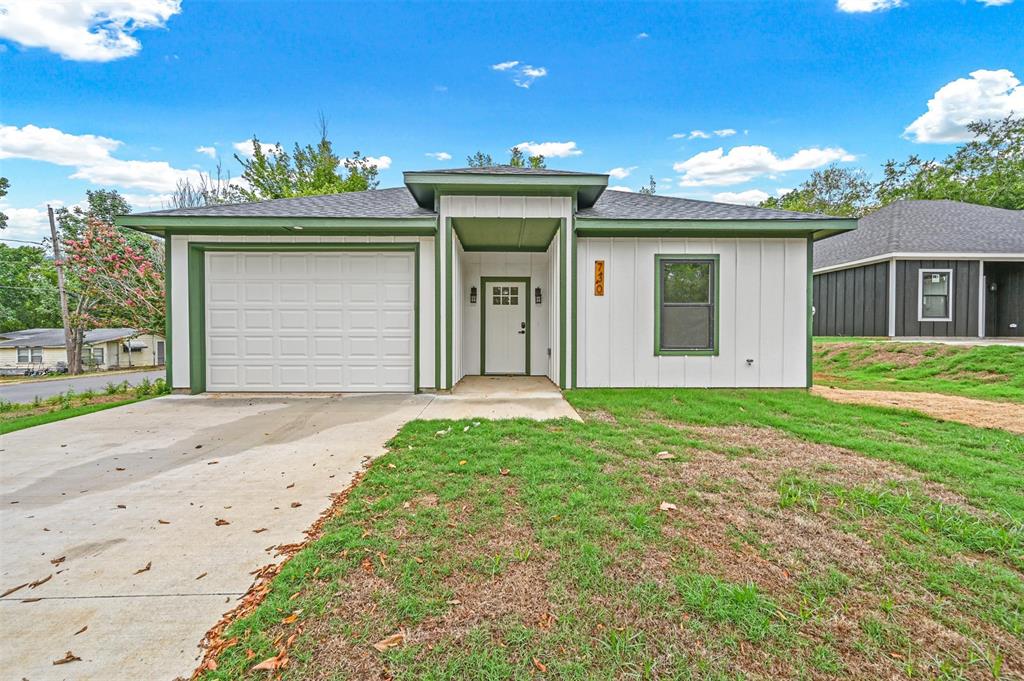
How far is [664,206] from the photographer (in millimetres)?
7238

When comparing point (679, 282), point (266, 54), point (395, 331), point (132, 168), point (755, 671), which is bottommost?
point (755, 671)

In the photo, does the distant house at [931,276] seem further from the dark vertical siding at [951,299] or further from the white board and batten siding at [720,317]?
the white board and batten siding at [720,317]

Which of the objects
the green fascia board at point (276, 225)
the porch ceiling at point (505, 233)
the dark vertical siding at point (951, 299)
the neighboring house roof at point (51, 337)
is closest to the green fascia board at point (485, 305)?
the porch ceiling at point (505, 233)

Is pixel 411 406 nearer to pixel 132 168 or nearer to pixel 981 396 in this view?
pixel 981 396

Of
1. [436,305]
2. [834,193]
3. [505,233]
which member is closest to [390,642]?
[436,305]

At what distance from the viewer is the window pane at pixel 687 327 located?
6723mm

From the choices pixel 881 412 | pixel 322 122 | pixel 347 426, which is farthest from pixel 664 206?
pixel 322 122

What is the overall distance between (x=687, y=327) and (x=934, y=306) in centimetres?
1000

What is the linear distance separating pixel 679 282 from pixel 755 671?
19.8ft

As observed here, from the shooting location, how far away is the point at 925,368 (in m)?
8.38

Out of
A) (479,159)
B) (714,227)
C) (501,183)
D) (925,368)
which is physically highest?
(479,159)

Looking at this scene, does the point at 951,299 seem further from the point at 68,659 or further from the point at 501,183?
the point at 68,659

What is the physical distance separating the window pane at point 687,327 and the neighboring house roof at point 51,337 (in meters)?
28.0

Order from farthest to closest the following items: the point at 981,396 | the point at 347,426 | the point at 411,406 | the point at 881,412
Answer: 1. the point at 981,396
2. the point at 411,406
3. the point at 881,412
4. the point at 347,426
